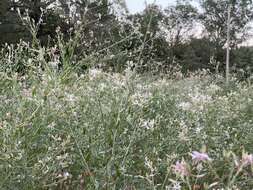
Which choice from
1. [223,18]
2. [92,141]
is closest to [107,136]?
[92,141]

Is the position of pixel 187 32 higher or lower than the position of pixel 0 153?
higher

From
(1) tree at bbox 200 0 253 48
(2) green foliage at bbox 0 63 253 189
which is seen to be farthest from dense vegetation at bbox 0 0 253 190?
(1) tree at bbox 200 0 253 48

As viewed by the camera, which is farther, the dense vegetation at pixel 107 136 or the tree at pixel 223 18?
the tree at pixel 223 18

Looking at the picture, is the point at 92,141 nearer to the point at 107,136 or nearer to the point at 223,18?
the point at 107,136

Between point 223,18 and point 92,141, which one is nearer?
point 92,141

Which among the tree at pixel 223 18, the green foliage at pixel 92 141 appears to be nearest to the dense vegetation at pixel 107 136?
the green foliage at pixel 92 141

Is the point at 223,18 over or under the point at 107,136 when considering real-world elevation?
over

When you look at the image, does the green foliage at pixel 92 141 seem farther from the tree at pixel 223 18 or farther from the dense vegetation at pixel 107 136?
the tree at pixel 223 18

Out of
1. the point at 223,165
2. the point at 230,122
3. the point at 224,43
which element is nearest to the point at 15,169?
the point at 223,165

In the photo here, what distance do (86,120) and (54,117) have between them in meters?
0.23

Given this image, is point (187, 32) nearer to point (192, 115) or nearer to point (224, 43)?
point (224, 43)

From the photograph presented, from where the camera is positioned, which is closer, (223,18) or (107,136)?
(107,136)

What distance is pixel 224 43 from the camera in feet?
104

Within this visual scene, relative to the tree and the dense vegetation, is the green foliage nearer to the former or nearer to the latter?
the dense vegetation
